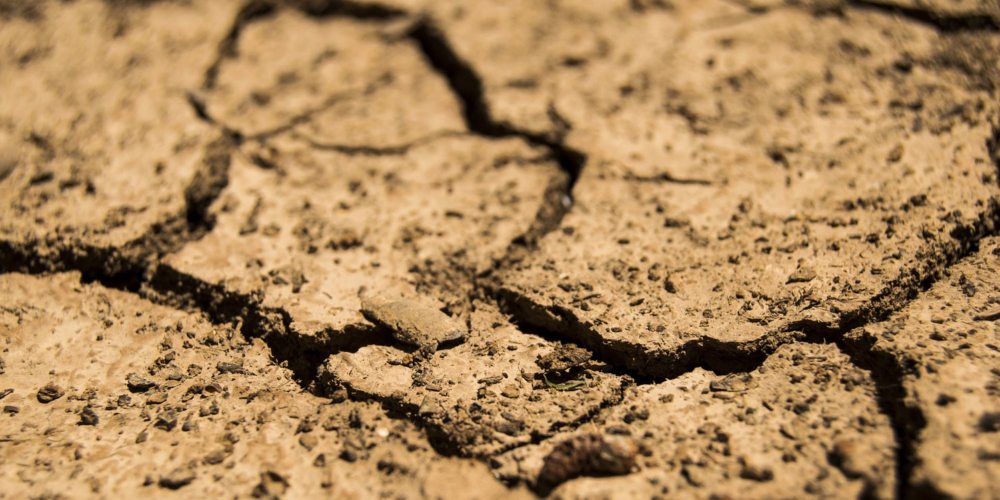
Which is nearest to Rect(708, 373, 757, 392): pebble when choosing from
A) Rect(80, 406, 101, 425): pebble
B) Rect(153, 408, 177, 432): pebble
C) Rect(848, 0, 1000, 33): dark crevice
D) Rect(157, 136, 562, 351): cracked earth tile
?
Rect(157, 136, 562, 351): cracked earth tile

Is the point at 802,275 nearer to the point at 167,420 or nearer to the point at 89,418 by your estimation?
the point at 167,420

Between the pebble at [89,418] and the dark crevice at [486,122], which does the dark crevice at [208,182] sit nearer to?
the pebble at [89,418]

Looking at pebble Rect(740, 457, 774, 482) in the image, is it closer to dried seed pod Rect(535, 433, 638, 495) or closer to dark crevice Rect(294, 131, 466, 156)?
dried seed pod Rect(535, 433, 638, 495)

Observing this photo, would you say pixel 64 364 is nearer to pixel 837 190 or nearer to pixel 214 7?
pixel 214 7

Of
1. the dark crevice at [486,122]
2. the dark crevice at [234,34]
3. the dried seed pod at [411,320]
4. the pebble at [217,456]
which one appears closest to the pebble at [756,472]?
the dried seed pod at [411,320]

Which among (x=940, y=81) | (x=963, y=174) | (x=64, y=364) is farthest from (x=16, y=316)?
(x=940, y=81)

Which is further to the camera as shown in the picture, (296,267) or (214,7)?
(214,7)
